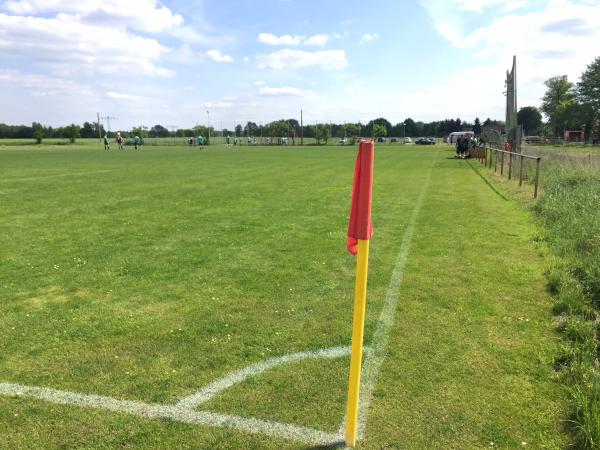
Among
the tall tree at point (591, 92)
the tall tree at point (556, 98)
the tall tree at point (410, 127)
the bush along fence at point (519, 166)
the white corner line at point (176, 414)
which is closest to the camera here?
the white corner line at point (176, 414)

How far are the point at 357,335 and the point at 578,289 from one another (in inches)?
146

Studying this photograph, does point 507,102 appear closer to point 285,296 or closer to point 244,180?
point 244,180

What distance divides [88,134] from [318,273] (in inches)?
4814

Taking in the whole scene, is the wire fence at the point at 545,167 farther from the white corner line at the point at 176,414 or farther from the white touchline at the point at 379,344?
the white corner line at the point at 176,414

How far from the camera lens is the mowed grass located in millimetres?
2982

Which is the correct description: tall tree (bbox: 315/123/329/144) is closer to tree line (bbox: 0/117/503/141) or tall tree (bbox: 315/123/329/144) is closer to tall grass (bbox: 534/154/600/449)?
tree line (bbox: 0/117/503/141)

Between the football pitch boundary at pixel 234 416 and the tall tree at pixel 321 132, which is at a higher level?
the tall tree at pixel 321 132

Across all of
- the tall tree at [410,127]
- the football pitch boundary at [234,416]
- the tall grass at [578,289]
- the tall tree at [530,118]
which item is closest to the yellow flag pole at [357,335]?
the football pitch boundary at [234,416]

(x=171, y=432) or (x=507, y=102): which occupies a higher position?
(x=507, y=102)

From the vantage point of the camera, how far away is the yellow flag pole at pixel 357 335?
2617 millimetres

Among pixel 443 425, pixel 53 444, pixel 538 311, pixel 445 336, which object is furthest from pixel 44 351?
pixel 538 311

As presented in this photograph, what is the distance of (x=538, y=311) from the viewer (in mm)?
4746

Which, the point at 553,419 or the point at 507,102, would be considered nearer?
the point at 553,419

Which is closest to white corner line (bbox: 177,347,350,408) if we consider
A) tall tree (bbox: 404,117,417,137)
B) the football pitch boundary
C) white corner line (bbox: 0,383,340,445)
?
the football pitch boundary
